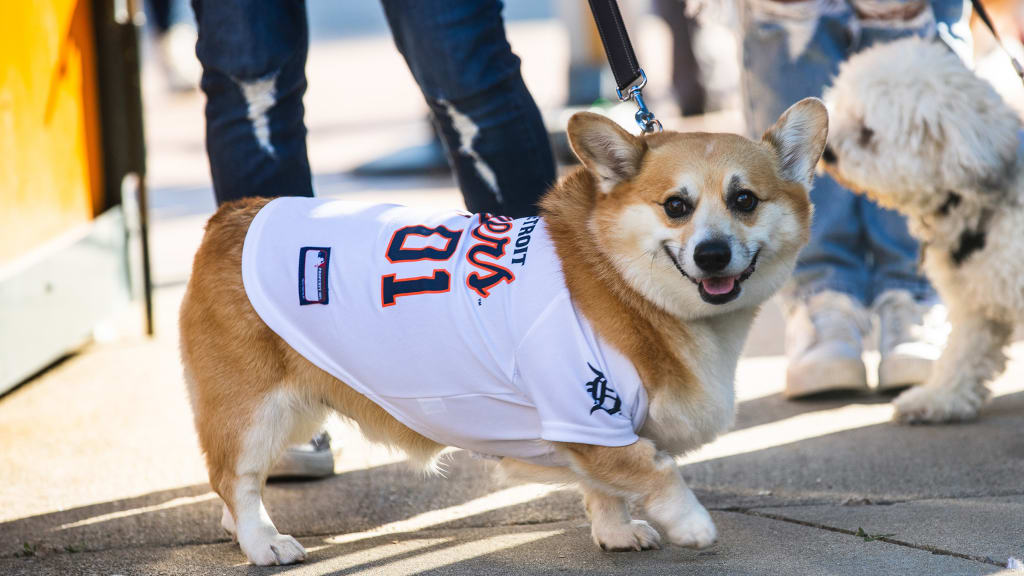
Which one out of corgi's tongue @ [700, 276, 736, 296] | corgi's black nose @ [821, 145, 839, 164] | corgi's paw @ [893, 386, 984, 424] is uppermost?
corgi's tongue @ [700, 276, 736, 296]

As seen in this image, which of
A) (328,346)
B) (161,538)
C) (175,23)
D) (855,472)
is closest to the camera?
(328,346)

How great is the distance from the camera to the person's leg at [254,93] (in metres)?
3.06

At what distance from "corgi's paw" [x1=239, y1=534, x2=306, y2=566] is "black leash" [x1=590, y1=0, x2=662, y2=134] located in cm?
133

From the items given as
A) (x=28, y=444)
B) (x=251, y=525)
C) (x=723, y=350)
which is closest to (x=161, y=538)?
(x=251, y=525)

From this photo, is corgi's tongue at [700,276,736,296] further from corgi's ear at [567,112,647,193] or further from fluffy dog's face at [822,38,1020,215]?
fluffy dog's face at [822,38,1020,215]

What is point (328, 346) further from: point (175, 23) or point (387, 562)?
point (175, 23)

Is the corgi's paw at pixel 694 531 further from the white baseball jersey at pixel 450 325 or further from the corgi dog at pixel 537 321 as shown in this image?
the white baseball jersey at pixel 450 325

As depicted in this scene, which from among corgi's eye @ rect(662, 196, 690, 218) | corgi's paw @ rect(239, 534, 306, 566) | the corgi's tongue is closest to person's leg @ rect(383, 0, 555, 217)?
corgi's eye @ rect(662, 196, 690, 218)

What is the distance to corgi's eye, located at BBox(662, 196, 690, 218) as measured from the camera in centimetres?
254

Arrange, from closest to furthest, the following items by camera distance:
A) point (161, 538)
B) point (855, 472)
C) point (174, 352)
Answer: point (161, 538)
point (855, 472)
point (174, 352)

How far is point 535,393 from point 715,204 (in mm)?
568

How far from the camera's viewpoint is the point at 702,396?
253 cm

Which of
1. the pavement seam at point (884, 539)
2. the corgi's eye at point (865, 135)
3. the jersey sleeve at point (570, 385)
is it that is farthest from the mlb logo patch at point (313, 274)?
the corgi's eye at point (865, 135)

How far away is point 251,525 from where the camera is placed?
2.68 meters
